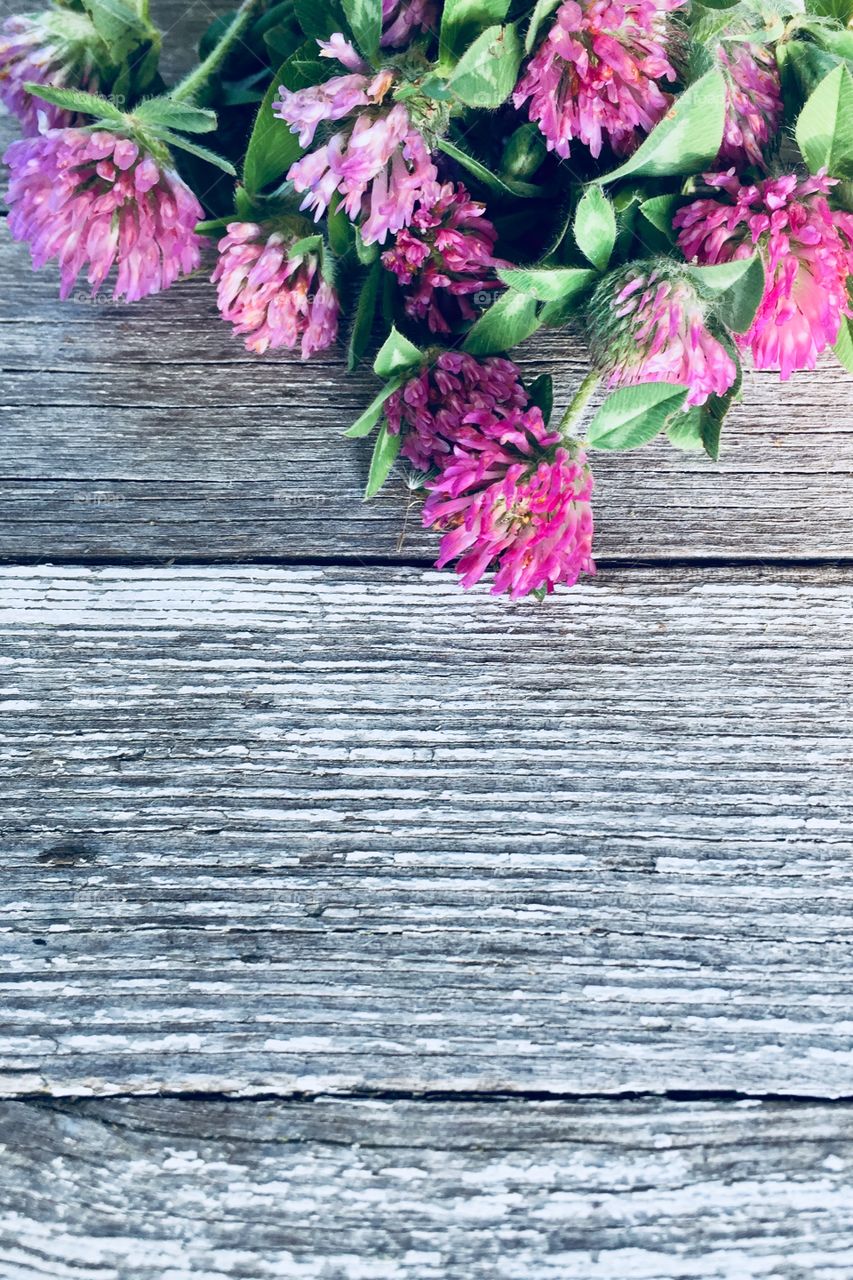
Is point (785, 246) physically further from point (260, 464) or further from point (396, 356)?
point (260, 464)

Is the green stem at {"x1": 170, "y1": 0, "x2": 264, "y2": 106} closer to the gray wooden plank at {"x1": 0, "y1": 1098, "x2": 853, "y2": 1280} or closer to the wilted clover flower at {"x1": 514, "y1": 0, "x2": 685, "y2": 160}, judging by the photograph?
the wilted clover flower at {"x1": 514, "y1": 0, "x2": 685, "y2": 160}

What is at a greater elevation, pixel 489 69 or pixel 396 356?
pixel 489 69

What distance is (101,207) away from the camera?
62 centimetres

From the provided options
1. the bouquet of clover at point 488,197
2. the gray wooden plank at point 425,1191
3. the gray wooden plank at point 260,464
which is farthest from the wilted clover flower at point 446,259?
the gray wooden plank at point 425,1191

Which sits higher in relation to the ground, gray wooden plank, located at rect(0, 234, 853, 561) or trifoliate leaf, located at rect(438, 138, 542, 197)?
trifoliate leaf, located at rect(438, 138, 542, 197)

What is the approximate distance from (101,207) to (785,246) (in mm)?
370

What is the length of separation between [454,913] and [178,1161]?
0.67ft

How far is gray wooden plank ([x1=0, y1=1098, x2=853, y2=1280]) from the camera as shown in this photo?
600mm

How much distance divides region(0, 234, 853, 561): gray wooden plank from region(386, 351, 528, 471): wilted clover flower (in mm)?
94

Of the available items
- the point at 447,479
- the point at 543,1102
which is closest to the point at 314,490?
the point at 447,479

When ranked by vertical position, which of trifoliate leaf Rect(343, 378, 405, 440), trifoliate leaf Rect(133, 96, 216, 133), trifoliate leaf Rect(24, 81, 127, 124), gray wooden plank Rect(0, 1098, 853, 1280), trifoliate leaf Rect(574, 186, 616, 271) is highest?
trifoliate leaf Rect(24, 81, 127, 124)

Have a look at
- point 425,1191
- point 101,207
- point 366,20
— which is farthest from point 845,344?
point 425,1191

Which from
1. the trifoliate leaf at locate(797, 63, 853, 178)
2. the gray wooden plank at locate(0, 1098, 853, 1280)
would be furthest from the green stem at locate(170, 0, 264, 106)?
the gray wooden plank at locate(0, 1098, 853, 1280)

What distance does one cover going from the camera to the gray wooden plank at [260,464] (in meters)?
0.72
